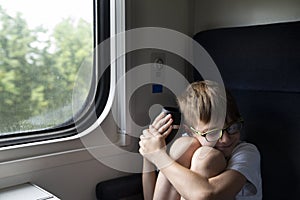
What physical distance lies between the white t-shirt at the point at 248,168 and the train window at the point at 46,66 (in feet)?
2.10

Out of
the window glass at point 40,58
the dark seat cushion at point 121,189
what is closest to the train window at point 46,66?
the window glass at point 40,58

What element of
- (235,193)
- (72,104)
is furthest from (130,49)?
(235,193)

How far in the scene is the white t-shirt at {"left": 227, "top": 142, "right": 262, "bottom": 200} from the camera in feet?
3.72

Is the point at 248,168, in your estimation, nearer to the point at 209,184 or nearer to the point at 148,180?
the point at 209,184

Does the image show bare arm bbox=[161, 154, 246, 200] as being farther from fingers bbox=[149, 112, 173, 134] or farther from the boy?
fingers bbox=[149, 112, 173, 134]

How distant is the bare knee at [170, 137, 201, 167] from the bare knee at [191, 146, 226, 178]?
8cm

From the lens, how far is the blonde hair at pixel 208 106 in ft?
3.89

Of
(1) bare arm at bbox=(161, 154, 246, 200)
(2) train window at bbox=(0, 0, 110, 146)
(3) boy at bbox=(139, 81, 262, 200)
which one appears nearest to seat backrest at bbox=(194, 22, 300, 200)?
(3) boy at bbox=(139, 81, 262, 200)

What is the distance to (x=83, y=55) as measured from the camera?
147 centimetres

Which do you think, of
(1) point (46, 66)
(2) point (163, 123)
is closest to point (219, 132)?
(2) point (163, 123)

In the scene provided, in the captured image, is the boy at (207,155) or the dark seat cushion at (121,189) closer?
the boy at (207,155)

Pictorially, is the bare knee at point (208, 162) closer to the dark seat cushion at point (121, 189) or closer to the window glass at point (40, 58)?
the dark seat cushion at point (121, 189)

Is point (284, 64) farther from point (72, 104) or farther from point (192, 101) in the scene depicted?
point (72, 104)

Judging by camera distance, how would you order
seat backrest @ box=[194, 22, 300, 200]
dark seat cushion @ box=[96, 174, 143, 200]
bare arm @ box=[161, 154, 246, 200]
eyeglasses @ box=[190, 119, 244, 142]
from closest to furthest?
bare arm @ box=[161, 154, 246, 200]
eyeglasses @ box=[190, 119, 244, 142]
seat backrest @ box=[194, 22, 300, 200]
dark seat cushion @ box=[96, 174, 143, 200]
